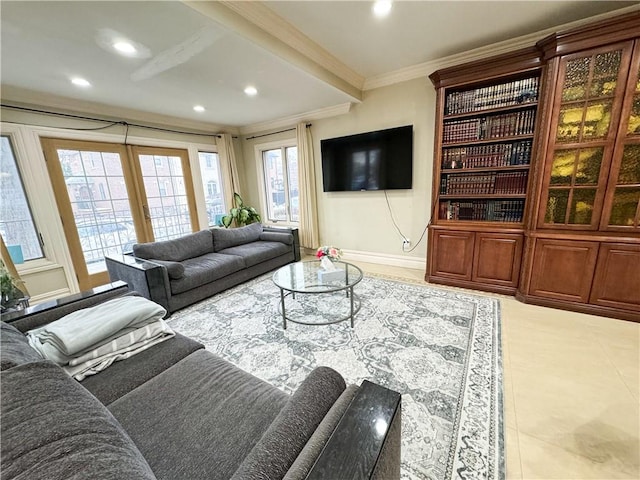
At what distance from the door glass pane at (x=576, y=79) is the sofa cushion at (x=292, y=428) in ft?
9.98

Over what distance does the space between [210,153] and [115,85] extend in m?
2.06

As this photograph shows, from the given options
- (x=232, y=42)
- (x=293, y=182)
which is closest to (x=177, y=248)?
(x=232, y=42)

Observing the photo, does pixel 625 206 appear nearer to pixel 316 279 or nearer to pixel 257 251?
pixel 316 279

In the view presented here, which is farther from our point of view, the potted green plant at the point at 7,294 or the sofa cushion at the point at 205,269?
the sofa cushion at the point at 205,269

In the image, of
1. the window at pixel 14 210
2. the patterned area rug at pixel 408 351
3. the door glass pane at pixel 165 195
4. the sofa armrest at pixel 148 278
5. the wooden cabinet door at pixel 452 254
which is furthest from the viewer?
the door glass pane at pixel 165 195

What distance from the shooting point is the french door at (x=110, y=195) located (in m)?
3.27

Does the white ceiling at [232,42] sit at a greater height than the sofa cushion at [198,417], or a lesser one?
greater

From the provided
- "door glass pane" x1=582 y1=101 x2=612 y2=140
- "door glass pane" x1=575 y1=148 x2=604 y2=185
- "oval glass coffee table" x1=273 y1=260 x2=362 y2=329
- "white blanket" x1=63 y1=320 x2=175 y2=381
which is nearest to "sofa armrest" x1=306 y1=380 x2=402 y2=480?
"white blanket" x1=63 y1=320 x2=175 y2=381

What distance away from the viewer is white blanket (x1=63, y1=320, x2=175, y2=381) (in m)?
1.21

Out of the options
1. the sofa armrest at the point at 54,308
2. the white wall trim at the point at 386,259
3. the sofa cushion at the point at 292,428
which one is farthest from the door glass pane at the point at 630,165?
the sofa armrest at the point at 54,308

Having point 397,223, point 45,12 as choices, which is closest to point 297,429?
point 45,12

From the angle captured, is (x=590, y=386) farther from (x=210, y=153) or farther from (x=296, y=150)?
(x=210, y=153)

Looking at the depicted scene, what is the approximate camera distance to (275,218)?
5.33 metres

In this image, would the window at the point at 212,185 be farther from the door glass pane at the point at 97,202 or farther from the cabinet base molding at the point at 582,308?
the cabinet base molding at the point at 582,308
